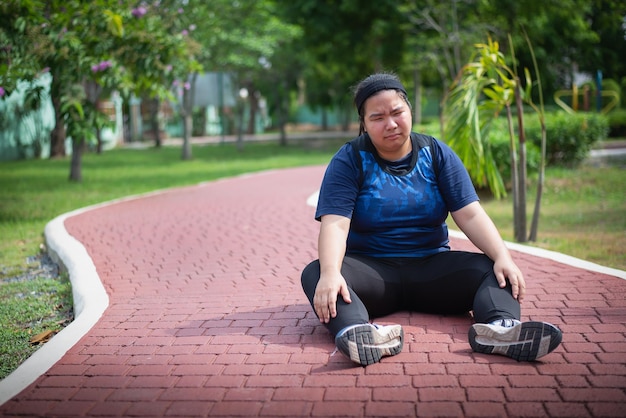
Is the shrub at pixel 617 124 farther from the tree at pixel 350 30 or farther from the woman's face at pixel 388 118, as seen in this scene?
the woman's face at pixel 388 118

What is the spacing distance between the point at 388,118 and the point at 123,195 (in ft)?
32.3

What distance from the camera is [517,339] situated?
11.7ft

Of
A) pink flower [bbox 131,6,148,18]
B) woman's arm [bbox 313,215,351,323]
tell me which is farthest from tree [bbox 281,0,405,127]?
woman's arm [bbox 313,215,351,323]

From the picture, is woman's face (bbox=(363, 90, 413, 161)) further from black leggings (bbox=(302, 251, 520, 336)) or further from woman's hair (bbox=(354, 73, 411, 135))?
black leggings (bbox=(302, 251, 520, 336))

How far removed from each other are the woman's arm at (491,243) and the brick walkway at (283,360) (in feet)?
1.24

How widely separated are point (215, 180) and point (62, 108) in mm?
6319

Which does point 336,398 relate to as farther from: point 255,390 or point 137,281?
point 137,281

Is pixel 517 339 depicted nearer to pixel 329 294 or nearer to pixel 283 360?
pixel 329 294

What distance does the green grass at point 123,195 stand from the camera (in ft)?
18.4

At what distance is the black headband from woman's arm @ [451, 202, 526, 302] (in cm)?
77

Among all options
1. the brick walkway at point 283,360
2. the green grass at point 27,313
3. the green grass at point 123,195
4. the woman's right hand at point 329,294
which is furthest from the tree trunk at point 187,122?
the woman's right hand at point 329,294

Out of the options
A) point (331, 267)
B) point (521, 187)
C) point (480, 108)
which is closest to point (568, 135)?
point (521, 187)

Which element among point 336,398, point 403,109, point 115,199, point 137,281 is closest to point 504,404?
point 336,398

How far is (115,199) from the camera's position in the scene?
12492 millimetres
